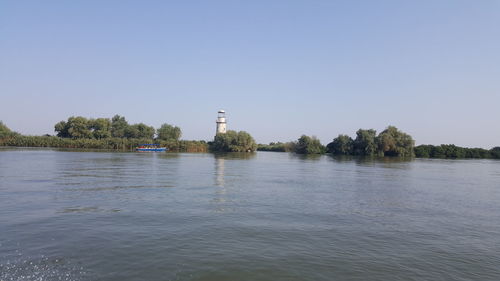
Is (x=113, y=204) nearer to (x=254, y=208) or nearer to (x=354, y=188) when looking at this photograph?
(x=254, y=208)

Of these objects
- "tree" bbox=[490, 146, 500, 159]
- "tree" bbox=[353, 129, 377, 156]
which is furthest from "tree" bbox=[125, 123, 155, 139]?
"tree" bbox=[490, 146, 500, 159]

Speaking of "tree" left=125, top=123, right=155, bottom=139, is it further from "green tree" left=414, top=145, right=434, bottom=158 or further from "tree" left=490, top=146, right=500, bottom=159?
"tree" left=490, top=146, right=500, bottom=159

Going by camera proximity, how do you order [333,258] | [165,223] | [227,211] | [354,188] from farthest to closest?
1. [354,188]
2. [227,211]
3. [165,223]
4. [333,258]

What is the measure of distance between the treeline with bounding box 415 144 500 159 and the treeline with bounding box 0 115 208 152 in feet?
284

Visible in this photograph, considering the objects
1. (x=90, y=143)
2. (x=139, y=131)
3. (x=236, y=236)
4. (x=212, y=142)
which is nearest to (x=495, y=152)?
(x=212, y=142)

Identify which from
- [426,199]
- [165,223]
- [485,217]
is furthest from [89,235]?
[426,199]

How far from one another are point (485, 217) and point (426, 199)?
5.60 m

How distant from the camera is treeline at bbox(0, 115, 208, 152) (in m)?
109

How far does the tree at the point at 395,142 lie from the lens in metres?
103

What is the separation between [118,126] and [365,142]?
106m

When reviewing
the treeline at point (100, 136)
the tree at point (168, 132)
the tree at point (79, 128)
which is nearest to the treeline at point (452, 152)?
the treeline at point (100, 136)

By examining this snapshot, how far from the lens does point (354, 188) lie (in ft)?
91.9

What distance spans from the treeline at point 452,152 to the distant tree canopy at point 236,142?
64010mm

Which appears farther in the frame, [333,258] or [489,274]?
[333,258]
